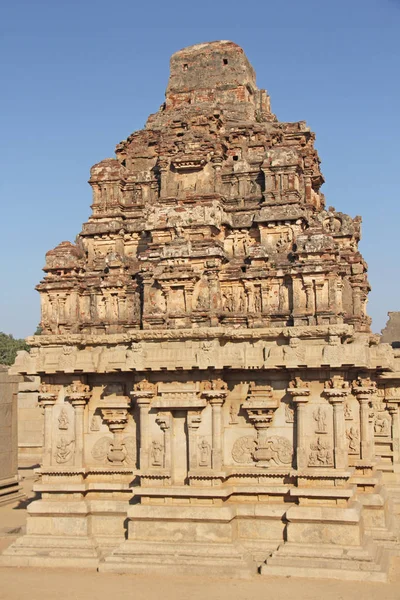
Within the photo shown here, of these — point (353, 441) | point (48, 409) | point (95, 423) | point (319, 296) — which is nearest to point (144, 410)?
point (95, 423)

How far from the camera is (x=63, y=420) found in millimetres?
19266

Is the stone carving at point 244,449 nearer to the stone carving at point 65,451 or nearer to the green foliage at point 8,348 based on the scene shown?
the stone carving at point 65,451

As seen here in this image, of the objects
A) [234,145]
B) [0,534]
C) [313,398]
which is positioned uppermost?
[234,145]

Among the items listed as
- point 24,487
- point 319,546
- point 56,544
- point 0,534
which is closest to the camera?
point 319,546

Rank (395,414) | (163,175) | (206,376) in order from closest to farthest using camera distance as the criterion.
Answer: (206,376) → (163,175) → (395,414)

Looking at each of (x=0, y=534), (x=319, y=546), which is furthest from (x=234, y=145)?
(x=0, y=534)

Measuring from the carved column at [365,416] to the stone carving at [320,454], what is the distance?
116 inches

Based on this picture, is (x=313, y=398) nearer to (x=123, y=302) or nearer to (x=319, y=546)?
(x=319, y=546)

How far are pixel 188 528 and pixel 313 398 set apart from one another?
3.83 meters

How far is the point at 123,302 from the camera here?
20.1 metres

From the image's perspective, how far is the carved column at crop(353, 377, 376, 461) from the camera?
2014 centimetres

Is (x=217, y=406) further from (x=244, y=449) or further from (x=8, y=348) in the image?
(x=8, y=348)

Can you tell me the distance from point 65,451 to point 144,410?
226cm

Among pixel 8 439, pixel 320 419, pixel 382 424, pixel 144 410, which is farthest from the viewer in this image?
pixel 8 439
